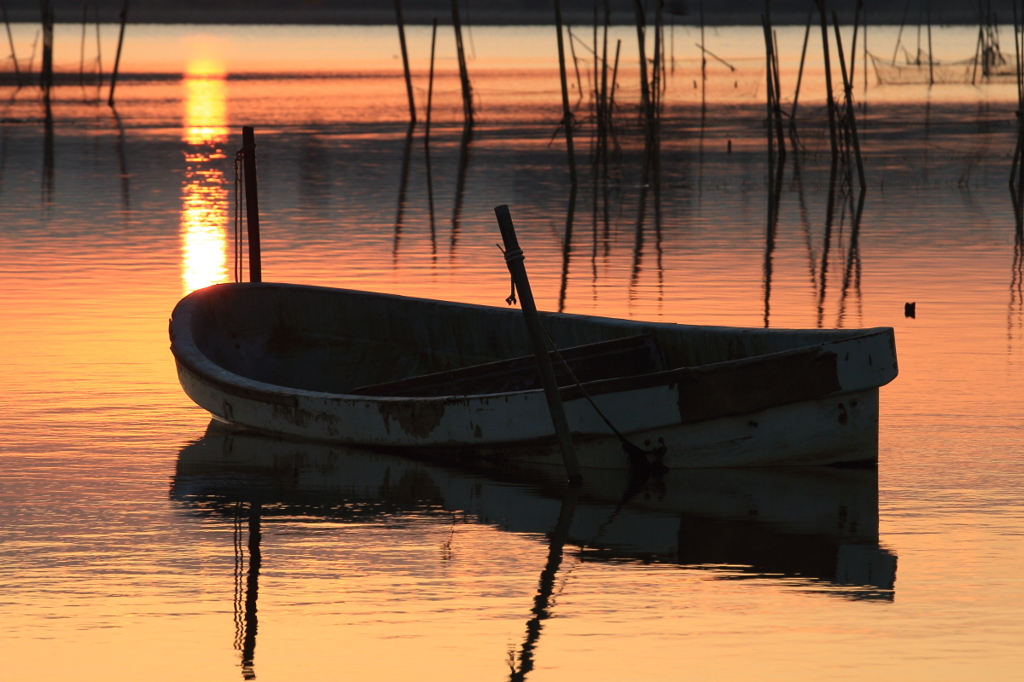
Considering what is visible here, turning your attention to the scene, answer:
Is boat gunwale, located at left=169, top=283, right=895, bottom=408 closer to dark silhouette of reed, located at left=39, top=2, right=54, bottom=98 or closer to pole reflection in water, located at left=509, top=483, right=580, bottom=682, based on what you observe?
pole reflection in water, located at left=509, top=483, right=580, bottom=682

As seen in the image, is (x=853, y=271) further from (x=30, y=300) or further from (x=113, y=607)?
(x=113, y=607)

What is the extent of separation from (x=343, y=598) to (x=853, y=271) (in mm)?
10543

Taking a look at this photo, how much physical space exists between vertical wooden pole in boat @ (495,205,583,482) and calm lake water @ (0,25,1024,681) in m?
0.21

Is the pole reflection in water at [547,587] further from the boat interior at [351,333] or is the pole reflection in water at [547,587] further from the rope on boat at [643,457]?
the boat interior at [351,333]

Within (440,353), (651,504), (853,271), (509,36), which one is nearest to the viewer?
(651,504)

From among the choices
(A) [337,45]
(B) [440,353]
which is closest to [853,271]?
(B) [440,353]

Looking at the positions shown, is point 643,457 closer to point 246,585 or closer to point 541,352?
point 541,352

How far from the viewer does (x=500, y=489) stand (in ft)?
26.7

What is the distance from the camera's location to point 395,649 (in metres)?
5.67

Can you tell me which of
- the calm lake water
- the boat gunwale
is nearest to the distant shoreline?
the calm lake water

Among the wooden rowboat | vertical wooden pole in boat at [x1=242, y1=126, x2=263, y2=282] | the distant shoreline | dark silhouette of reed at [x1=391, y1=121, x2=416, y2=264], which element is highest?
the distant shoreline

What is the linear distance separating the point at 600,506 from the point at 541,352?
0.82 m

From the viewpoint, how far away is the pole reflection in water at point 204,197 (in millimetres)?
16297

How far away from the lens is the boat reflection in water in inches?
264
